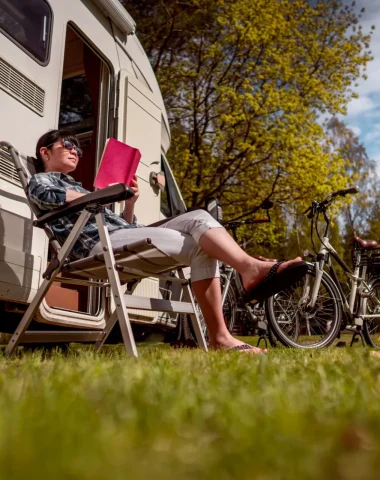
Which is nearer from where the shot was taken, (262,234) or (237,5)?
(237,5)

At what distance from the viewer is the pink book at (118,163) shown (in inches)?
111

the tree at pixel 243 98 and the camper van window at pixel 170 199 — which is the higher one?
the tree at pixel 243 98

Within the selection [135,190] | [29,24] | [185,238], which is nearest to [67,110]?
[29,24]

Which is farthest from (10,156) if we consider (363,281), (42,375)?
(363,281)

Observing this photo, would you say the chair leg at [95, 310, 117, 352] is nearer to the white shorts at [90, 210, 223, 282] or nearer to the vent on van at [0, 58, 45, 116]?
the white shorts at [90, 210, 223, 282]

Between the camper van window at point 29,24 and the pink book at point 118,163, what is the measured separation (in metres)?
0.92

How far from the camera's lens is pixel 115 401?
1073mm

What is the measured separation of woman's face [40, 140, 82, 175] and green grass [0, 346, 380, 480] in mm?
1936

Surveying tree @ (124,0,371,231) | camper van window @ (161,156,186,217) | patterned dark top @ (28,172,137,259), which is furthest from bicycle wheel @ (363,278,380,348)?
tree @ (124,0,371,231)

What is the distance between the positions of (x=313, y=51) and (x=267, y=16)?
1.50 meters

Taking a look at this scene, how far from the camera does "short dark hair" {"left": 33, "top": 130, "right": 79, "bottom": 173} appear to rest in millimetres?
3139

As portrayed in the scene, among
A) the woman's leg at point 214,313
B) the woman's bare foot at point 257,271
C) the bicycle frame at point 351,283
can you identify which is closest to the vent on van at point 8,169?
the woman's leg at point 214,313

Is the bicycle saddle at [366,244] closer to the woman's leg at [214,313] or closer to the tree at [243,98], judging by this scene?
the woman's leg at [214,313]

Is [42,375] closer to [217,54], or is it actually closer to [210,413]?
[210,413]
